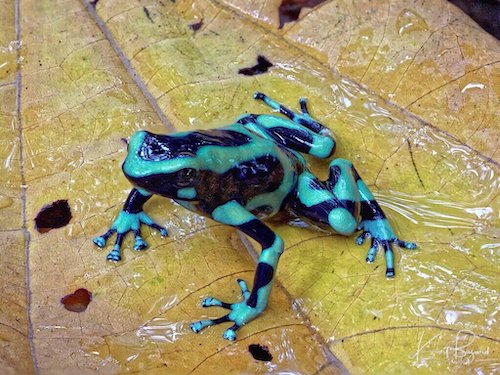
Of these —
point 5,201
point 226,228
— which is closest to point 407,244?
point 226,228

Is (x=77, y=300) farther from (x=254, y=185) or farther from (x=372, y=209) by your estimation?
(x=372, y=209)

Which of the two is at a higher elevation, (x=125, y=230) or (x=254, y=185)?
(x=254, y=185)

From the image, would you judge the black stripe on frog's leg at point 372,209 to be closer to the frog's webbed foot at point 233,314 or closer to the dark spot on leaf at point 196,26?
the frog's webbed foot at point 233,314

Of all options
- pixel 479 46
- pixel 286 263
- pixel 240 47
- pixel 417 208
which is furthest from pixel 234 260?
pixel 479 46

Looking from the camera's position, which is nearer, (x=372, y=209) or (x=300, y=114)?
(x=372, y=209)

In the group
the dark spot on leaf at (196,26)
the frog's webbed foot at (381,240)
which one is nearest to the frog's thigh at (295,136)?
the frog's webbed foot at (381,240)

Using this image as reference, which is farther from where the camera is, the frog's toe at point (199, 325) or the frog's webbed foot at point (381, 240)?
the frog's webbed foot at point (381, 240)
